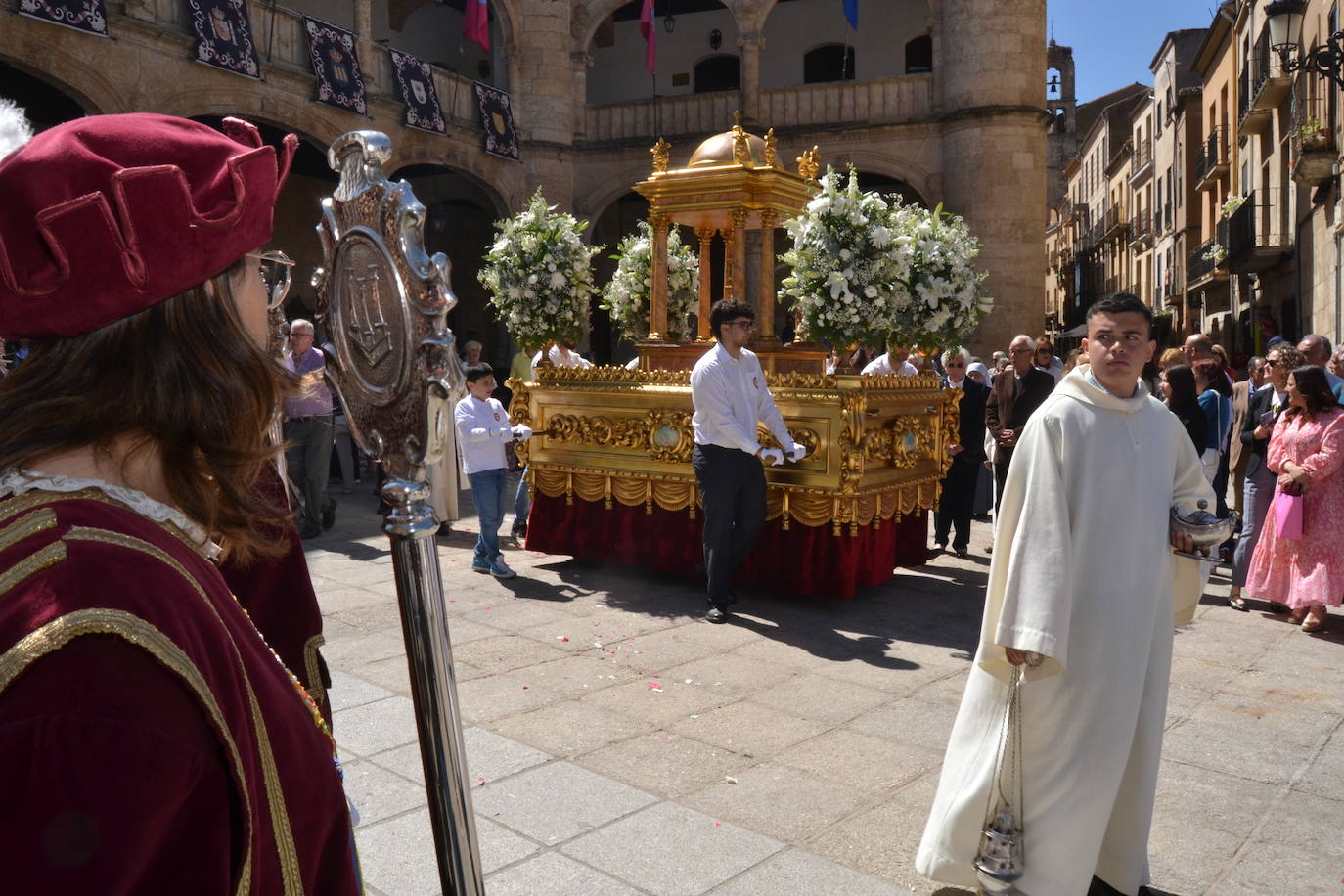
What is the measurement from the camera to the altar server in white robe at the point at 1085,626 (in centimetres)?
308

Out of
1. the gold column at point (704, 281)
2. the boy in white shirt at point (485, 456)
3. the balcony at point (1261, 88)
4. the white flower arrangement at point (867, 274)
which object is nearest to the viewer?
the white flower arrangement at point (867, 274)

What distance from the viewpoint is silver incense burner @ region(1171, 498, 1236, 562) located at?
307 cm

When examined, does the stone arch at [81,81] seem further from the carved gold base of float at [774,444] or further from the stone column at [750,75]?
→ the stone column at [750,75]

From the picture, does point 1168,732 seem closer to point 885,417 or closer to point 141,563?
point 885,417

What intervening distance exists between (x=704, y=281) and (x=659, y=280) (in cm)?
64

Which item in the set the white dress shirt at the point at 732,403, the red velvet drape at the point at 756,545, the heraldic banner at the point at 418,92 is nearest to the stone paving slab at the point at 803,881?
the white dress shirt at the point at 732,403

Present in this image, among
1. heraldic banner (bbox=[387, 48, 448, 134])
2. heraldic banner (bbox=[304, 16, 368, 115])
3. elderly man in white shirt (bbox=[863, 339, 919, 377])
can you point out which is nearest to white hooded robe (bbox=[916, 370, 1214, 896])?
elderly man in white shirt (bbox=[863, 339, 919, 377])

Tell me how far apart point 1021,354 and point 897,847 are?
562 cm

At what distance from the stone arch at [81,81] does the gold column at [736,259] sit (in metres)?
8.50

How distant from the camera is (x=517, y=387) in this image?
27.9 ft

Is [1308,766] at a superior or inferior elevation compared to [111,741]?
inferior

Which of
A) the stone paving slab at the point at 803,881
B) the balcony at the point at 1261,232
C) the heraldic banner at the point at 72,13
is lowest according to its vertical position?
the stone paving slab at the point at 803,881

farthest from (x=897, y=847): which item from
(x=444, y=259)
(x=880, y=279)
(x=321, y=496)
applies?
(x=321, y=496)

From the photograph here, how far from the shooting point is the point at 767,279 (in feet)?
28.1
